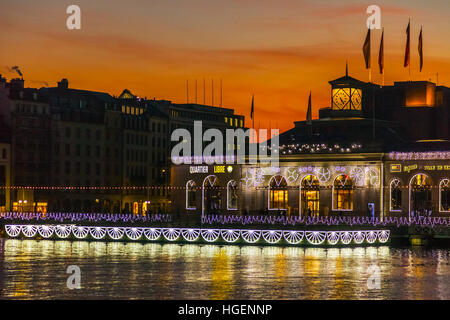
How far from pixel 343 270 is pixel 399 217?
143 ft

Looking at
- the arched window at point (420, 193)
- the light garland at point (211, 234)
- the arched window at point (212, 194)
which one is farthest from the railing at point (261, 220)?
the arched window at point (212, 194)

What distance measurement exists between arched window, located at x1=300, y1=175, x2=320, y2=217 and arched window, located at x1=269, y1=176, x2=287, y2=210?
248 cm

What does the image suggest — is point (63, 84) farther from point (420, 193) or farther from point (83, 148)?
point (420, 193)

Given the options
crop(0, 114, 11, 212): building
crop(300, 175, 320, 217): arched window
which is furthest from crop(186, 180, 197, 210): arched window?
crop(0, 114, 11, 212): building

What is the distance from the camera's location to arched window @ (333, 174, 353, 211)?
110 meters

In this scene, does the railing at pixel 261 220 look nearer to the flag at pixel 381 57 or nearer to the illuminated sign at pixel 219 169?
the illuminated sign at pixel 219 169

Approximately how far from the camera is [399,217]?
344 ft

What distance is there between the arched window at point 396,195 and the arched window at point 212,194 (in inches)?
827

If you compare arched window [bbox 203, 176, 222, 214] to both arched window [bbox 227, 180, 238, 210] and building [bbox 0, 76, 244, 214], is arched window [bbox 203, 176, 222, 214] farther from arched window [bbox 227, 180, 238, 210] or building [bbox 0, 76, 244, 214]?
building [bbox 0, 76, 244, 214]

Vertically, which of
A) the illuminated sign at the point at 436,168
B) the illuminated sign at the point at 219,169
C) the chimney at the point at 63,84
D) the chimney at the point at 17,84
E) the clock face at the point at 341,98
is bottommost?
the illuminated sign at the point at 436,168

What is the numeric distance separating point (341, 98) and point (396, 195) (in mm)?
21625

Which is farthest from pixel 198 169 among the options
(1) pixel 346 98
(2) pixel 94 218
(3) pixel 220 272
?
(3) pixel 220 272

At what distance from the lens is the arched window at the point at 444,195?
341 ft
